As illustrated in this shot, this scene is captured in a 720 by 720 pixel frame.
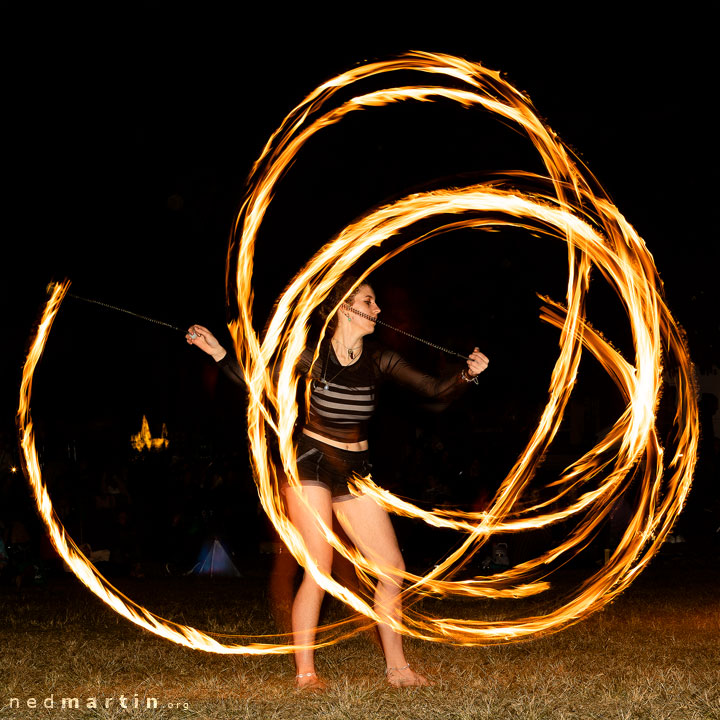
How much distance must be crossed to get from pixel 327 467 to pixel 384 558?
512 millimetres

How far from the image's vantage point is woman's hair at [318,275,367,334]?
17.4ft

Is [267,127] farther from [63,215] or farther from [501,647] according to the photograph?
[501,647]

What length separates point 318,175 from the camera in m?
13.9

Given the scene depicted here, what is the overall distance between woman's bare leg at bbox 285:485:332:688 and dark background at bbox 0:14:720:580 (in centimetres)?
774

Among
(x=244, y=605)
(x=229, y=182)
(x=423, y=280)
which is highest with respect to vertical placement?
(x=229, y=182)

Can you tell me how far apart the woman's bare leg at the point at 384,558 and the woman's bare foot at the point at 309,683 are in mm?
349

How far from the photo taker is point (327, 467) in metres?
5.20

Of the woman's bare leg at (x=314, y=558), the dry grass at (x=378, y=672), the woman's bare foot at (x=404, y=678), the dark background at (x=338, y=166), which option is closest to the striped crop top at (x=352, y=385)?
the woman's bare leg at (x=314, y=558)

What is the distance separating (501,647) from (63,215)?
1034 cm

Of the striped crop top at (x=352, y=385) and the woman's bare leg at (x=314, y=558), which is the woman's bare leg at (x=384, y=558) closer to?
the woman's bare leg at (x=314, y=558)

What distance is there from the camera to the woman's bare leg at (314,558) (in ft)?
16.8

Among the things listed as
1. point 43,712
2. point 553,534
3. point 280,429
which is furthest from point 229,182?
point 43,712

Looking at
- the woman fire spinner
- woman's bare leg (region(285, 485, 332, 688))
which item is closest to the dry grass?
woman's bare leg (region(285, 485, 332, 688))

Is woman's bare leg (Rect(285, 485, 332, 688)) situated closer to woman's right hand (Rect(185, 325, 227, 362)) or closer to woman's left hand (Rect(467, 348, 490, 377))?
woman's right hand (Rect(185, 325, 227, 362))
